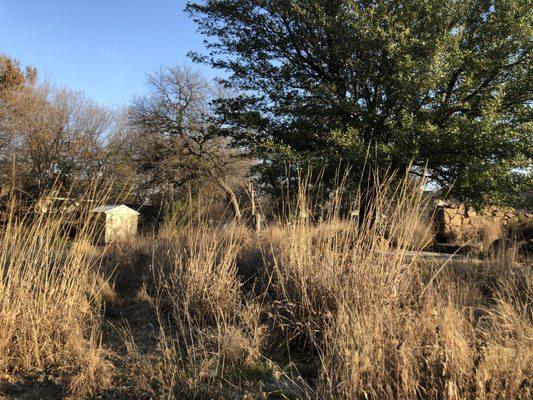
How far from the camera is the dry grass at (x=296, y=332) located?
2.36 meters

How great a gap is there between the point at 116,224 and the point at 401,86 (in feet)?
17.8

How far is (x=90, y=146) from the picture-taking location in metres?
21.1

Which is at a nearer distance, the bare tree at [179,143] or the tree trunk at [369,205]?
the tree trunk at [369,205]

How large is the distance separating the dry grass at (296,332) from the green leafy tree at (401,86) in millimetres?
3410

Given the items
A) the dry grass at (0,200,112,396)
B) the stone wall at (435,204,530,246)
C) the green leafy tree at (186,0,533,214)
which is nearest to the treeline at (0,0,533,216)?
the green leafy tree at (186,0,533,214)

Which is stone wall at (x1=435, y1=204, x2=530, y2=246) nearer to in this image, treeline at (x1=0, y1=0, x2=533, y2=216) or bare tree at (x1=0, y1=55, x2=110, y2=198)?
treeline at (x1=0, y1=0, x2=533, y2=216)

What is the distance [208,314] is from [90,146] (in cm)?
1871

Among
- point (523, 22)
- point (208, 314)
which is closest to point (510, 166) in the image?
point (523, 22)

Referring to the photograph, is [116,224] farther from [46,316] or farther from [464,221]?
[464,221]

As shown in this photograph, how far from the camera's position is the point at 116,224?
8.00 meters

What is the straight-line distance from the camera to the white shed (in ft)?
18.3

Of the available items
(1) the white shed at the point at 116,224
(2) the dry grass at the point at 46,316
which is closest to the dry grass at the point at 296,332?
(2) the dry grass at the point at 46,316

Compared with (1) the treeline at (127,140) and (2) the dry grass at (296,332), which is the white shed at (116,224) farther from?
(1) the treeline at (127,140)

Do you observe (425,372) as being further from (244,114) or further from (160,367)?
(244,114)
